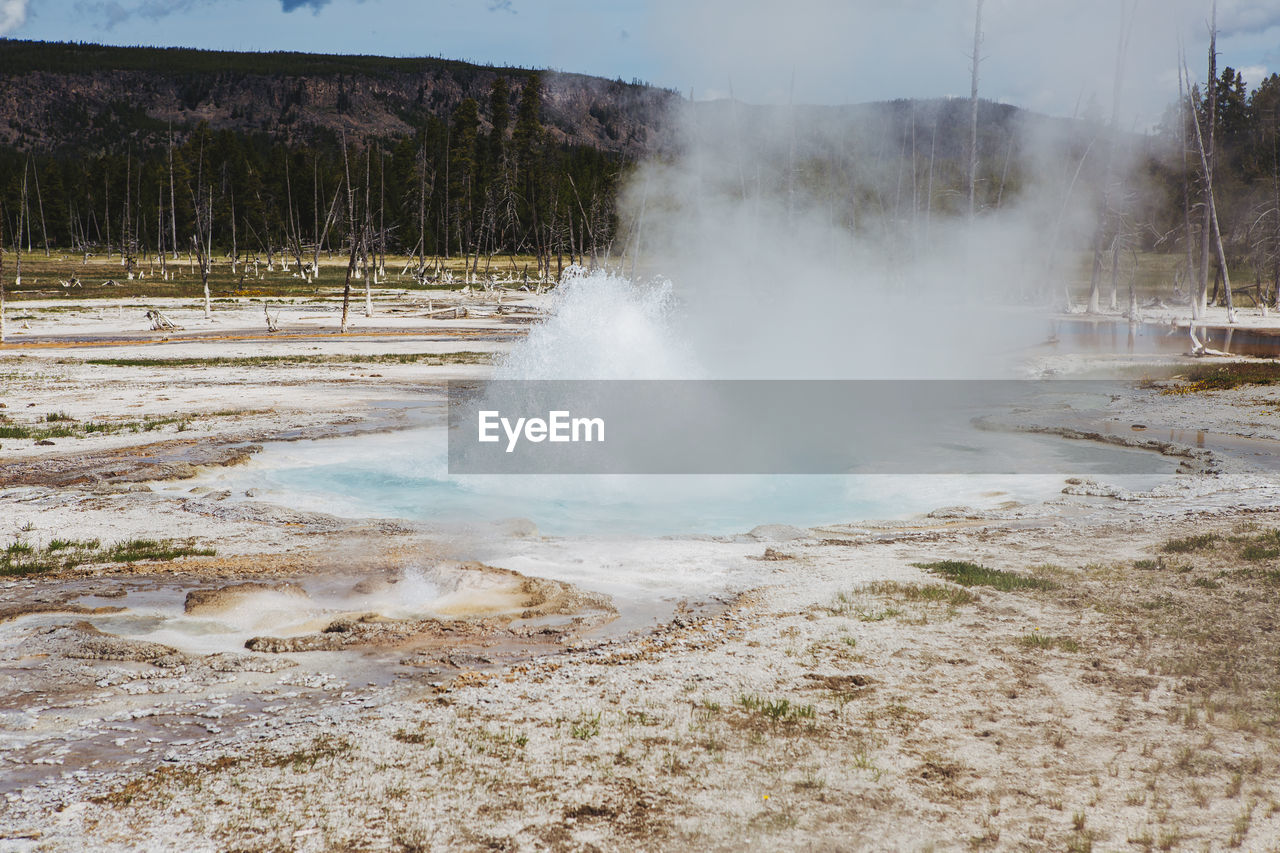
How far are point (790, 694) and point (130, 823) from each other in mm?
3008

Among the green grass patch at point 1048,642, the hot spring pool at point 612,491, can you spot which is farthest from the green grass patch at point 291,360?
the green grass patch at point 1048,642

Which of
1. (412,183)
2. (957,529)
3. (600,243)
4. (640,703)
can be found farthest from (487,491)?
(412,183)

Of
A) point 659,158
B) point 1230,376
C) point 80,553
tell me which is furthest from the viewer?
point 659,158

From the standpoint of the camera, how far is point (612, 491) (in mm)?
10641

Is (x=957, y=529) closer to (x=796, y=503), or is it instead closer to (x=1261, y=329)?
(x=796, y=503)

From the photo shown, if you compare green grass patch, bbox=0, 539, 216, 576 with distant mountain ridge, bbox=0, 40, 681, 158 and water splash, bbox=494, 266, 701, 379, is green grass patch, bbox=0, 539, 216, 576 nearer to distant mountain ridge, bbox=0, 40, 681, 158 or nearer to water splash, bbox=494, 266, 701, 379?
water splash, bbox=494, 266, 701, 379

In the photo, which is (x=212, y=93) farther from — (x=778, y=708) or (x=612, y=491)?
(x=778, y=708)

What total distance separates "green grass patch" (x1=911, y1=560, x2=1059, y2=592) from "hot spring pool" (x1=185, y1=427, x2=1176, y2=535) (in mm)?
2480

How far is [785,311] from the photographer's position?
69.8 feet

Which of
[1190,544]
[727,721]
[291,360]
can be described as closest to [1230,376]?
[1190,544]

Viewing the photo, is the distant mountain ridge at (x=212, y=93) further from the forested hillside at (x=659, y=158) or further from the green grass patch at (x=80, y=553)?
the green grass patch at (x=80, y=553)
